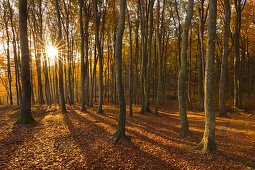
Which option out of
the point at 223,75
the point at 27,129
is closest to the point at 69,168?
the point at 27,129

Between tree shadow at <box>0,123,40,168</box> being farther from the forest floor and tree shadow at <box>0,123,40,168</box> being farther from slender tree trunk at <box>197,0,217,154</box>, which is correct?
slender tree trunk at <box>197,0,217,154</box>

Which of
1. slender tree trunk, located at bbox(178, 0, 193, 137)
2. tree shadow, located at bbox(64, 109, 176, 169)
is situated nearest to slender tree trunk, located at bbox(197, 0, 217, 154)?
slender tree trunk, located at bbox(178, 0, 193, 137)

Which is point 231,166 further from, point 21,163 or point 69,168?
point 21,163

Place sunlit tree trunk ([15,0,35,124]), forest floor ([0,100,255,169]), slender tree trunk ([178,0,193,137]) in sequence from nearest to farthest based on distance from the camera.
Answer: forest floor ([0,100,255,169])
slender tree trunk ([178,0,193,137])
sunlit tree trunk ([15,0,35,124])

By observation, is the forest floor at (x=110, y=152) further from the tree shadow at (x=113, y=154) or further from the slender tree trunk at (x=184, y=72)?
the slender tree trunk at (x=184, y=72)

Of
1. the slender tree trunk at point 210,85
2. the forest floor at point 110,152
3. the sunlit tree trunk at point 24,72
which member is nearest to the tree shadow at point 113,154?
the forest floor at point 110,152

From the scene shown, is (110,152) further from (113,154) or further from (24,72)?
(24,72)

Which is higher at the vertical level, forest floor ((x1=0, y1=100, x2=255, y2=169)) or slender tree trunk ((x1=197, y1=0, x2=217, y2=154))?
slender tree trunk ((x1=197, y1=0, x2=217, y2=154))

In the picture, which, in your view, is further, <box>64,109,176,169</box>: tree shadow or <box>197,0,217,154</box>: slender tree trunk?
<box>197,0,217,154</box>: slender tree trunk

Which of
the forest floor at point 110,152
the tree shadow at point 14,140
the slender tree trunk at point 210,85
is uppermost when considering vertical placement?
the slender tree trunk at point 210,85

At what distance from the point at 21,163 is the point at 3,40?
24453mm

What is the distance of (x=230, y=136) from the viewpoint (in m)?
6.51

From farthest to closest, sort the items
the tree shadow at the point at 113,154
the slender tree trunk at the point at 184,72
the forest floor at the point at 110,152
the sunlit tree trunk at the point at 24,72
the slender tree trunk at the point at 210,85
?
the sunlit tree trunk at the point at 24,72 < the slender tree trunk at the point at 184,72 < the slender tree trunk at the point at 210,85 < the tree shadow at the point at 113,154 < the forest floor at the point at 110,152

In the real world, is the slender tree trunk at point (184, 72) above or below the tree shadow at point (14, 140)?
above
